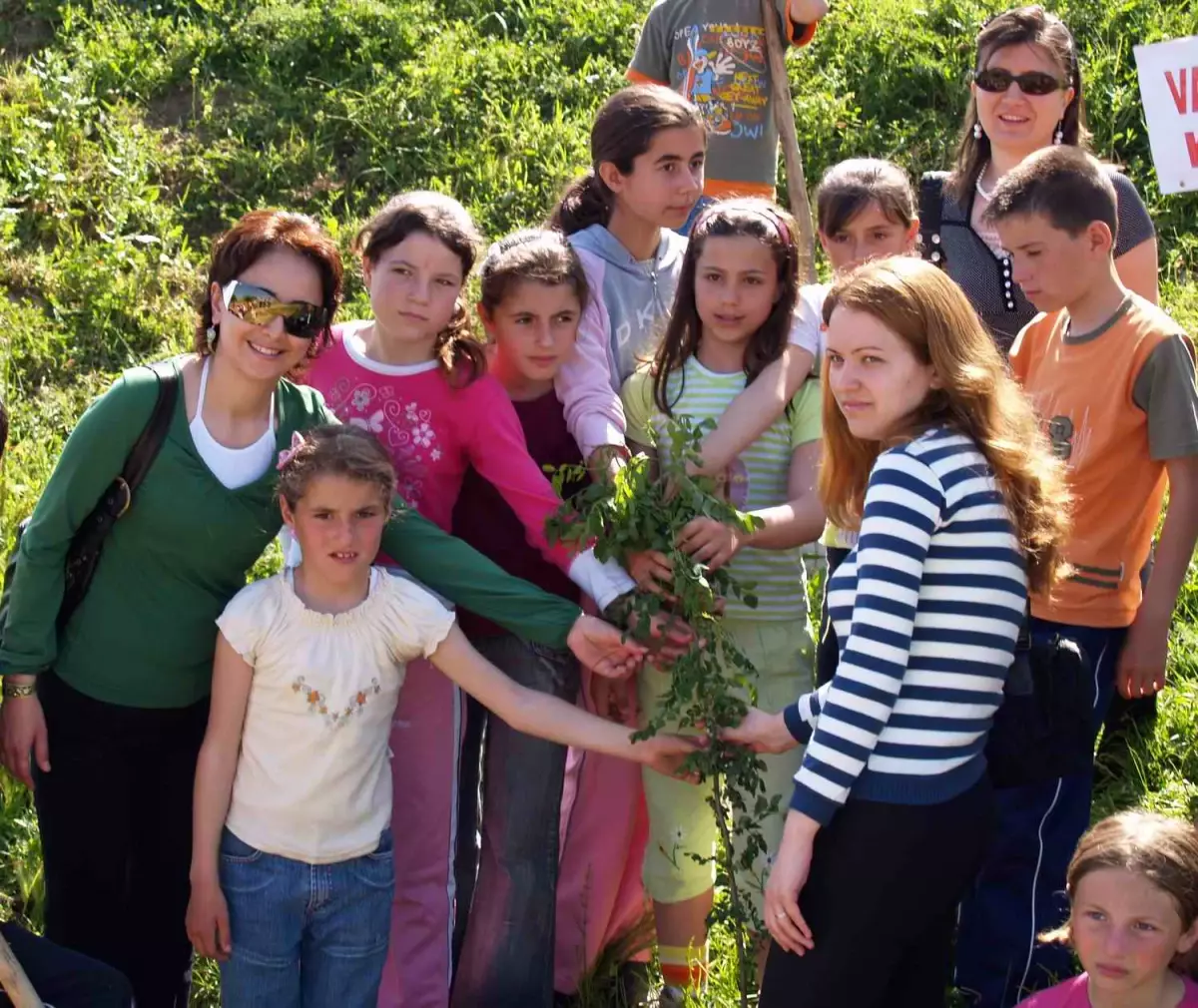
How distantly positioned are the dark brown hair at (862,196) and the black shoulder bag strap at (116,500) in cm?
188

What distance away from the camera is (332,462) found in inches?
130

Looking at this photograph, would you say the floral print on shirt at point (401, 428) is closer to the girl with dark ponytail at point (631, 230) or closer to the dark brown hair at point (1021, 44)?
the girl with dark ponytail at point (631, 230)

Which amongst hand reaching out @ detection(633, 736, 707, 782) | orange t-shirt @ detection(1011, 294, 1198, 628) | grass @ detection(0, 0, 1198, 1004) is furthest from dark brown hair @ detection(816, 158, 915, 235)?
grass @ detection(0, 0, 1198, 1004)

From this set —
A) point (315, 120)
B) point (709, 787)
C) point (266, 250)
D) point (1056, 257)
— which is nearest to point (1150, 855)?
point (709, 787)

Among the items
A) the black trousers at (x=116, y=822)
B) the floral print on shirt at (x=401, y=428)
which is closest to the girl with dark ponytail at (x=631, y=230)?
the floral print on shirt at (x=401, y=428)

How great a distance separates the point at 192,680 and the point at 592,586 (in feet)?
3.06

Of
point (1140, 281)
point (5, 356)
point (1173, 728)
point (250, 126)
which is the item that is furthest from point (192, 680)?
point (250, 126)

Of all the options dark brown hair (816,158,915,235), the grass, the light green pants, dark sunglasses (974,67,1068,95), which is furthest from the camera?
the grass

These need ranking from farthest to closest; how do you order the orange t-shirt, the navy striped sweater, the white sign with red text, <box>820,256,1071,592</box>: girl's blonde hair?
the white sign with red text < the orange t-shirt < <box>820,256,1071,592</box>: girl's blonde hair < the navy striped sweater

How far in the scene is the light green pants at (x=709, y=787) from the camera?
3805 millimetres

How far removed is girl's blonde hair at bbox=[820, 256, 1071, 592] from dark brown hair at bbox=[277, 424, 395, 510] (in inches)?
42.1

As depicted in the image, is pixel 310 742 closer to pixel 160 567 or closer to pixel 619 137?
pixel 160 567

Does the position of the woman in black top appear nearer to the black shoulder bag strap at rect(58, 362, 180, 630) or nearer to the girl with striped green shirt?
the girl with striped green shirt

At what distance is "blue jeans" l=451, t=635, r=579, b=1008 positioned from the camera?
3768 mm
